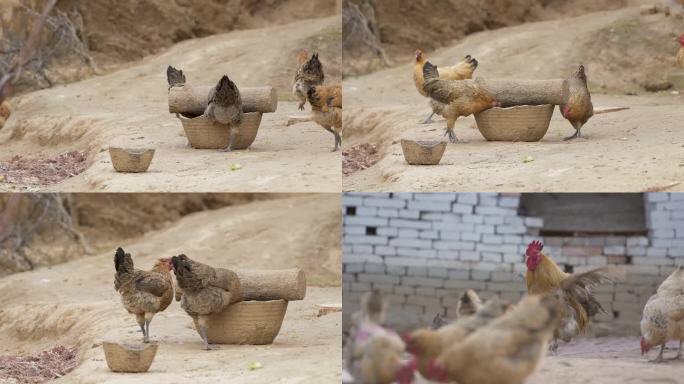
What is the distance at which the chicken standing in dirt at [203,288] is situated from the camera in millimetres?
8719

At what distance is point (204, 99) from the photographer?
1147 centimetres

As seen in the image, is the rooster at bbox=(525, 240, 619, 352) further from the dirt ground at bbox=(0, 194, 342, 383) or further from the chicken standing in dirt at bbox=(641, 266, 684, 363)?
the dirt ground at bbox=(0, 194, 342, 383)

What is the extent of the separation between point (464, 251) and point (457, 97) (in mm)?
1468

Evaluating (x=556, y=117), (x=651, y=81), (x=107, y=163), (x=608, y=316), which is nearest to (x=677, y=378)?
(x=608, y=316)

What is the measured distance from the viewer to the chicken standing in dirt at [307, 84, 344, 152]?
35.4ft

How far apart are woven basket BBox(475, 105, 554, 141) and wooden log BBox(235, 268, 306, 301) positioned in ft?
9.59

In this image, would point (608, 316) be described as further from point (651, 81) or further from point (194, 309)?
point (651, 81)

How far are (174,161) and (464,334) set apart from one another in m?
6.64

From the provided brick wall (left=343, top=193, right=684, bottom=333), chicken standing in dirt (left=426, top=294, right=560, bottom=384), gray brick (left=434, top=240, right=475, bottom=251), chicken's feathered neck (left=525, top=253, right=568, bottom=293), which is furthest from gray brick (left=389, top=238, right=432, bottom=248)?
chicken standing in dirt (left=426, top=294, right=560, bottom=384)

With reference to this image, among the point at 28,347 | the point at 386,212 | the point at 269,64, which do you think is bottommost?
the point at 28,347

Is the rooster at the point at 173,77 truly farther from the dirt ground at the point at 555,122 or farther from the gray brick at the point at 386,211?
the gray brick at the point at 386,211

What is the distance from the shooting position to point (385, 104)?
13734 millimetres

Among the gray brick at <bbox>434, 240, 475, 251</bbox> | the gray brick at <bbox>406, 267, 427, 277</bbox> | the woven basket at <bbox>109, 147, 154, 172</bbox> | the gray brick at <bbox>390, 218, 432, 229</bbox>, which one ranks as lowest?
the gray brick at <bbox>406, 267, 427, 277</bbox>

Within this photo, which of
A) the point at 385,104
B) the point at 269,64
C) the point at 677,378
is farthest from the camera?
the point at 269,64
